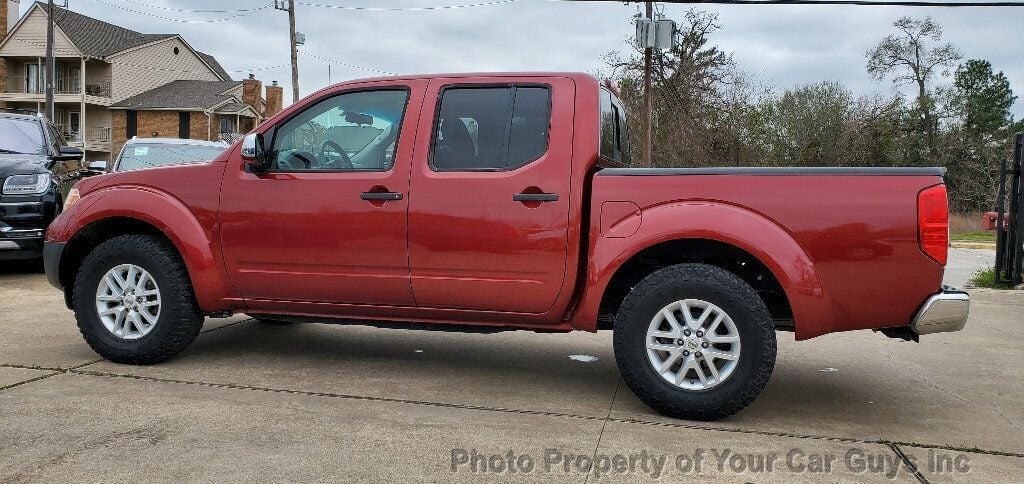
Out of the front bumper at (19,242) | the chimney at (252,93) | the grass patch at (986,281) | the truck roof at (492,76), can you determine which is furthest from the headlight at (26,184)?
the chimney at (252,93)

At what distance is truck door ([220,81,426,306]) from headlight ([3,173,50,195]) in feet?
17.1

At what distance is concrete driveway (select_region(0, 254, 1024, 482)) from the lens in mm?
3416

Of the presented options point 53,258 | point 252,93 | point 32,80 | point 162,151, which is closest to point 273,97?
point 252,93

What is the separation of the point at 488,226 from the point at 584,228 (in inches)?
20.3

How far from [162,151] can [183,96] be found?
1551 inches

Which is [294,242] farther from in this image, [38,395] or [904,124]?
[904,124]

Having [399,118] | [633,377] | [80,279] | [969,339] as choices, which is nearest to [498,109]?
[399,118]

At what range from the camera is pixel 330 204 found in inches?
190

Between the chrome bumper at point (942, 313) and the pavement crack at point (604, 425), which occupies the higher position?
the chrome bumper at point (942, 313)

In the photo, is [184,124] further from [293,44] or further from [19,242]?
[19,242]

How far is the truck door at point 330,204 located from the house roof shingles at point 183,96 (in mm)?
43858

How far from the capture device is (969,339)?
692 centimetres

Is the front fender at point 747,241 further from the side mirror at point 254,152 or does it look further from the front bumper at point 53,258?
the front bumper at point 53,258

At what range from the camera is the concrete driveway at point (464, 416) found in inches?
134
